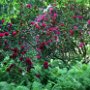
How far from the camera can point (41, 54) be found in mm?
6699

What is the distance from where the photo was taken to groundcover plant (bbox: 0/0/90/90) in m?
5.85

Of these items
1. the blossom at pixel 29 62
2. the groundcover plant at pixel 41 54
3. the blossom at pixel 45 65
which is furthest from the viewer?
the blossom at pixel 45 65

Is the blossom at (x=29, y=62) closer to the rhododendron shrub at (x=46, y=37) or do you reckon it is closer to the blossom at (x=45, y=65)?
the rhododendron shrub at (x=46, y=37)

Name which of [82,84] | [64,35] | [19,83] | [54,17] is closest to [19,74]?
[19,83]

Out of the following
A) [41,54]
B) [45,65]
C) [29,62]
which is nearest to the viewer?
[29,62]

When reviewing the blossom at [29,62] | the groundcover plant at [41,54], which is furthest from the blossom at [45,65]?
the blossom at [29,62]

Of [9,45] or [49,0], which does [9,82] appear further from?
[49,0]

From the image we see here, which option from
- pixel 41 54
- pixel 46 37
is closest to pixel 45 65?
pixel 41 54

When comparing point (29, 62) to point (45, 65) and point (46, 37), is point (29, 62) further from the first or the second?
point (46, 37)

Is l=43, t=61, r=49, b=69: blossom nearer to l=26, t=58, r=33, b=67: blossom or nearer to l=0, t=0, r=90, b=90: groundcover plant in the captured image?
l=0, t=0, r=90, b=90: groundcover plant

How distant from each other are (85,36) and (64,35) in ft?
2.68

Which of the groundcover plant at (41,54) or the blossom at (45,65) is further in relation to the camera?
the blossom at (45,65)

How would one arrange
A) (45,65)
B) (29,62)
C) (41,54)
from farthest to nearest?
1. (41,54)
2. (45,65)
3. (29,62)

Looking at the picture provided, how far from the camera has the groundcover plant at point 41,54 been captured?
585 cm
